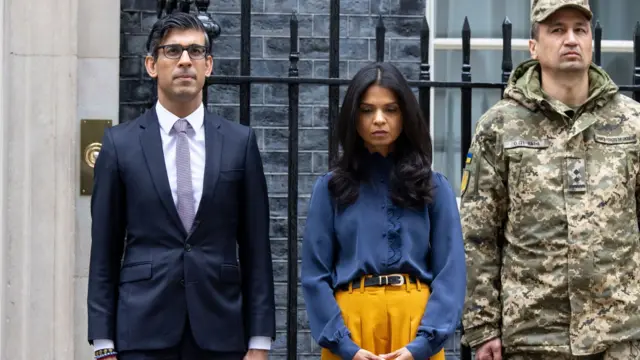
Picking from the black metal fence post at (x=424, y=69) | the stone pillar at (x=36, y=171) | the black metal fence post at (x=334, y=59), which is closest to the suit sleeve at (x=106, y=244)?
the black metal fence post at (x=334, y=59)

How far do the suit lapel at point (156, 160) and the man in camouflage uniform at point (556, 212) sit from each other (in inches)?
44.2

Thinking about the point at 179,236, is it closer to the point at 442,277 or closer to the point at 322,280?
the point at 322,280

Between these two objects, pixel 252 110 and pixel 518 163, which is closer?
pixel 518 163

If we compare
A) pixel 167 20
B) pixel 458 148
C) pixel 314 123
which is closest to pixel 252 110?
pixel 314 123

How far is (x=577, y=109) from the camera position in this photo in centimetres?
584

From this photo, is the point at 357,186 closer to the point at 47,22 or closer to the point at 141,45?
the point at 47,22

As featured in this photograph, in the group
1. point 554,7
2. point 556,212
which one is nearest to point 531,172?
point 556,212

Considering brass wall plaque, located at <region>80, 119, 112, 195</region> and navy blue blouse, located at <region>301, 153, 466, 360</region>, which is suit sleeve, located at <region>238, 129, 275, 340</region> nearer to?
navy blue blouse, located at <region>301, 153, 466, 360</region>

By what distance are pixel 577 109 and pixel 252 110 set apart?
2740mm

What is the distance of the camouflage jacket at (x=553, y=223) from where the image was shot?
18.7ft

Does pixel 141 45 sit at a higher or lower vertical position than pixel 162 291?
higher

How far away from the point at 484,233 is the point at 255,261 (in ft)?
2.90

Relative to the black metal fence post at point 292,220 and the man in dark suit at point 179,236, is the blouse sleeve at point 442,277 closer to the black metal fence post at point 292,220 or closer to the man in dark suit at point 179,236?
the man in dark suit at point 179,236

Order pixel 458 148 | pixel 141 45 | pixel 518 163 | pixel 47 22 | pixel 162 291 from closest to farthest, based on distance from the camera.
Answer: pixel 162 291 < pixel 518 163 < pixel 47 22 < pixel 141 45 < pixel 458 148
